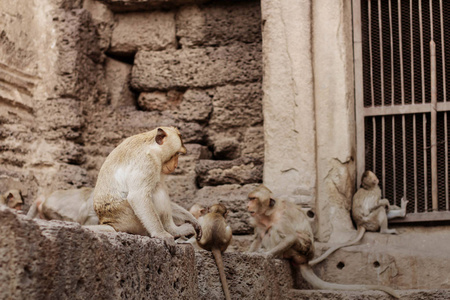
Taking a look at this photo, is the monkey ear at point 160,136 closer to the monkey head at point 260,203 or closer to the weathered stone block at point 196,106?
the monkey head at point 260,203

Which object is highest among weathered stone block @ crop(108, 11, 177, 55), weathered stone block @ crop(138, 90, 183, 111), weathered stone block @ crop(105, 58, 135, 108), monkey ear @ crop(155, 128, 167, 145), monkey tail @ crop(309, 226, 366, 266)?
weathered stone block @ crop(108, 11, 177, 55)

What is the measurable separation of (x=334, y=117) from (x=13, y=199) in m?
3.05

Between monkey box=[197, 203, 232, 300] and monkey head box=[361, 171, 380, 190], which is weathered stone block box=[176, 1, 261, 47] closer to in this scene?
monkey head box=[361, 171, 380, 190]

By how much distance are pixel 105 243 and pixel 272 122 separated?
4.05 m

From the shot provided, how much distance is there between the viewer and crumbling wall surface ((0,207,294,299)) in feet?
6.61

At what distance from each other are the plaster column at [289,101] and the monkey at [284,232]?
0.37 m

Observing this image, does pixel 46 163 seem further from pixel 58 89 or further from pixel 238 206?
pixel 238 206

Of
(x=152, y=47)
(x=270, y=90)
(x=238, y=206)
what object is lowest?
(x=238, y=206)

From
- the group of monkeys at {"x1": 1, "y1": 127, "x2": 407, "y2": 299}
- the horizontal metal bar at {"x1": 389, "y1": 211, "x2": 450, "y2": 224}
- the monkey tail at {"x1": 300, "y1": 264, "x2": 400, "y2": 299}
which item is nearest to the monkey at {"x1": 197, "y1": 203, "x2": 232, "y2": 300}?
the group of monkeys at {"x1": 1, "y1": 127, "x2": 407, "y2": 299}

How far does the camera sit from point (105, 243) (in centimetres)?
260

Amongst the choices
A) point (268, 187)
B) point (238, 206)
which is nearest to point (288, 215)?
point (268, 187)

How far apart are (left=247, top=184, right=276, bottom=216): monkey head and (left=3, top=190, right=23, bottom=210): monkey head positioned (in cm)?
212

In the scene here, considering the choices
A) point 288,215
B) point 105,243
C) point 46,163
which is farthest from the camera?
point 46,163

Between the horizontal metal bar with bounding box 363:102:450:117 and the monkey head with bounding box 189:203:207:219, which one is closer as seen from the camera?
the monkey head with bounding box 189:203:207:219
